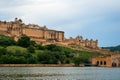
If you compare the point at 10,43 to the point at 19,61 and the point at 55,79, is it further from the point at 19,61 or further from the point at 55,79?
the point at 55,79

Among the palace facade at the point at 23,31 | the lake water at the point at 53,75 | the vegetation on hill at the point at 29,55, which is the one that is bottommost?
the lake water at the point at 53,75

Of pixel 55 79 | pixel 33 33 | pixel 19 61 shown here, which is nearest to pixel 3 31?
pixel 33 33

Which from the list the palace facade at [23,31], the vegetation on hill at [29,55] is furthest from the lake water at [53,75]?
the palace facade at [23,31]

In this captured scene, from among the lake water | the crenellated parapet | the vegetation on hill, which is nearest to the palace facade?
the crenellated parapet

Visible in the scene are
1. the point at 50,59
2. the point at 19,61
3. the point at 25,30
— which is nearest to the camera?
the point at 19,61

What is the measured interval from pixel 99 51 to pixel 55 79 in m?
148

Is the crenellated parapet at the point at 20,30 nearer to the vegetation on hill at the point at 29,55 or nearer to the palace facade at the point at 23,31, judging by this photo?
the palace facade at the point at 23,31

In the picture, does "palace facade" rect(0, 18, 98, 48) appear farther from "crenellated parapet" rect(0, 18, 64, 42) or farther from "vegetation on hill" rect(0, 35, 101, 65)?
"vegetation on hill" rect(0, 35, 101, 65)

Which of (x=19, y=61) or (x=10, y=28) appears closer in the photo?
(x=19, y=61)

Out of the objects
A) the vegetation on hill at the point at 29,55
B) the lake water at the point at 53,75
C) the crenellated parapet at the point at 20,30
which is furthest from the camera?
the crenellated parapet at the point at 20,30

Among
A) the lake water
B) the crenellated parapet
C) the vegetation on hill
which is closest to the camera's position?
the lake water

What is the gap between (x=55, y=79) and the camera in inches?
2104

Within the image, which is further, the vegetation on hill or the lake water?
the vegetation on hill

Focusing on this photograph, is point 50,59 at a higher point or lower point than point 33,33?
lower
